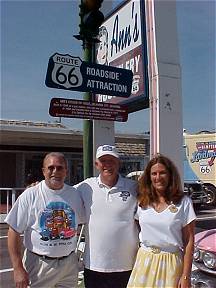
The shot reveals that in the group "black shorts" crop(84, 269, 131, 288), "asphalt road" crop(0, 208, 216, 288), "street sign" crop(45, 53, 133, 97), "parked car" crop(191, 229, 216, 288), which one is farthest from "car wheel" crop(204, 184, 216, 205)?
"black shorts" crop(84, 269, 131, 288)

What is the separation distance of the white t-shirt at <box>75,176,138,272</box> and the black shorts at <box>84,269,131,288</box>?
40mm

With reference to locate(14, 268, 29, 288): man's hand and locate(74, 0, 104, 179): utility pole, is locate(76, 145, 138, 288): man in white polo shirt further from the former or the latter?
locate(74, 0, 104, 179): utility pole

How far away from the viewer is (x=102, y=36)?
9.28 m

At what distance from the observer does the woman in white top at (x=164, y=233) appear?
312 centimetres

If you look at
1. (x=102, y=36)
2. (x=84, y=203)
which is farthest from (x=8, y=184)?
(x=84, y=203)

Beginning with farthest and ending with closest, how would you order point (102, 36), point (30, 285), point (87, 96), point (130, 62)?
point (102, 36), point (130, 62), point (87, 96), point (30, 285)

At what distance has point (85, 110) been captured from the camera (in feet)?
21.0

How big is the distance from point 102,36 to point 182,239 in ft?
22.4

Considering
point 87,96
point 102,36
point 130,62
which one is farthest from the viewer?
point 102,36

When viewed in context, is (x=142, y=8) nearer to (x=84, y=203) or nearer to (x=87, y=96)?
(x=87, y=96)

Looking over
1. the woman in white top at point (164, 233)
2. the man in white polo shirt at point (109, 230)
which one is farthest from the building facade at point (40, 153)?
the woman in white top at point (164, 233)

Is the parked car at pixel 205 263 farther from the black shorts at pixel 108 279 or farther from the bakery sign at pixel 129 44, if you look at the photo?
the bakery sign at pixel 129 44

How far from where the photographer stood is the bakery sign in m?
7.47

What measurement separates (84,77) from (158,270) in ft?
12.0
